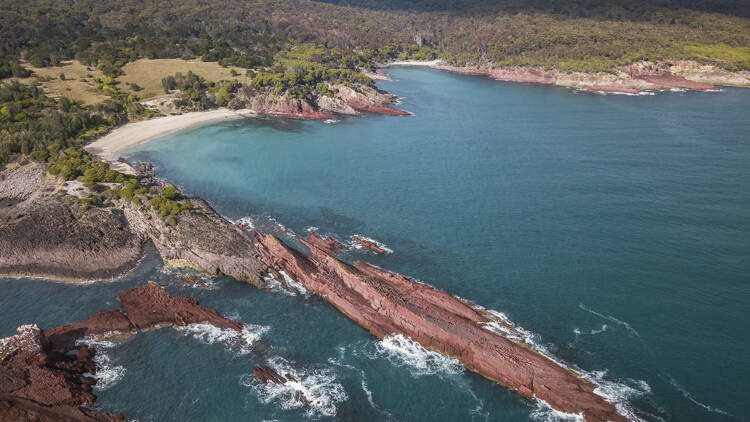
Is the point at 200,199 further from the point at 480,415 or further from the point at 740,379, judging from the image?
the point at 740,379

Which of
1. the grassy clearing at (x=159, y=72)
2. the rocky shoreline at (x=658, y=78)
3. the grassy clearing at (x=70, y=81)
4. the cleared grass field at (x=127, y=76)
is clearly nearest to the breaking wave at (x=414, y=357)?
the grassy clearing at (x=70, y=81)

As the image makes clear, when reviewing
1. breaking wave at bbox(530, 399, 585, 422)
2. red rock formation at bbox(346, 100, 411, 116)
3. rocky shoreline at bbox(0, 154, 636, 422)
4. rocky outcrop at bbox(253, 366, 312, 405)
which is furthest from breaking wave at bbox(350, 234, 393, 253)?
red rock formation at bbox(346, 100, 411, 116)

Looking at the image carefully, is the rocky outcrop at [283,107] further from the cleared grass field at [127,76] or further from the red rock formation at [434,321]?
the red rock formation at [434,321]

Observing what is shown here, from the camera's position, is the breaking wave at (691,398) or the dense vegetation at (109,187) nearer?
the breaking wave at (691,398)

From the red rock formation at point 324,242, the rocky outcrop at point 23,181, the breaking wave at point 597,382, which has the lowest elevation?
the breaking wave at point 597,382

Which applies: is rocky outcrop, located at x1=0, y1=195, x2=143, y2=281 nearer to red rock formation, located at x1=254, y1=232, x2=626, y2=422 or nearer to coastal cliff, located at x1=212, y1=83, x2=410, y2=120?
red rock formation, located at x1=254, y1=232, x2=626, y2=422

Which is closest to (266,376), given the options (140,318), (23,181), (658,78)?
(140,318)
